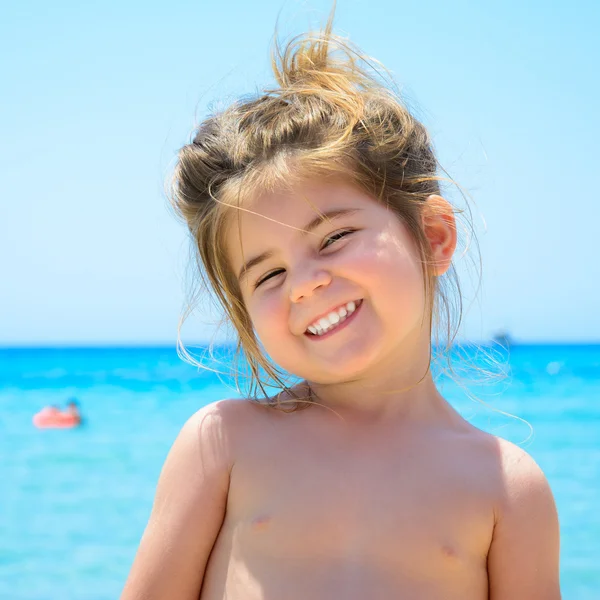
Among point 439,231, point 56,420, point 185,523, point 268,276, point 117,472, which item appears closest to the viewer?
point 185,523

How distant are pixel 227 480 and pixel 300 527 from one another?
19cm

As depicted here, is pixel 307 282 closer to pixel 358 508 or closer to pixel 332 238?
pixel 332 238

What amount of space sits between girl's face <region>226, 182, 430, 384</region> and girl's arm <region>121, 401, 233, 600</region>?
0.88 feet

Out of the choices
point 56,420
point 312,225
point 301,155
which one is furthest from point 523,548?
A: point 56,420

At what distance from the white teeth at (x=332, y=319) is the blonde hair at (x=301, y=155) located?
0.80 feet

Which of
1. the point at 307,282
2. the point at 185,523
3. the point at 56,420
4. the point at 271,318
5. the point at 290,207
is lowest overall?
the point at 56,420

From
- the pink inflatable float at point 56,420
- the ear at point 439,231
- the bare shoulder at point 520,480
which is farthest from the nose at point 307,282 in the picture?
the pink inflatable float at point 56,420

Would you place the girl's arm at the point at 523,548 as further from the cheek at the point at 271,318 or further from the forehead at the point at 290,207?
the forehead at the point at 290,207

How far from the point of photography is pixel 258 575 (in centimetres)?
179

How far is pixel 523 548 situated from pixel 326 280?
0.72m

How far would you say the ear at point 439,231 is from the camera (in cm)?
211

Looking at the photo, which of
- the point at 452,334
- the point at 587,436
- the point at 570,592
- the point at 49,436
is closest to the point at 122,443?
the point at 49,436

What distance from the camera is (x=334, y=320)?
1.88 metres

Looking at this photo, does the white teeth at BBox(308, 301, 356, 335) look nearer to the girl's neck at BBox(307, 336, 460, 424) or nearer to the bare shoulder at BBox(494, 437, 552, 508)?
the girl's neck at BBox(307, 336, 460, 424)
